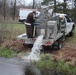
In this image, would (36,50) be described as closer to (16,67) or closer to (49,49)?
(49,49)

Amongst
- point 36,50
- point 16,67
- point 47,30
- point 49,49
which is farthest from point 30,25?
point 16,67

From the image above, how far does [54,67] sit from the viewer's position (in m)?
10.9

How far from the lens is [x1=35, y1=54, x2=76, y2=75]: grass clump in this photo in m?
10.4

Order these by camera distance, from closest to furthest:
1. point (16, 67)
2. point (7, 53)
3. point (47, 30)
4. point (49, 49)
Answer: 1. point (16, 67)
2. point (47, 30)
3. point (7, 53)
4. point (49, 49)

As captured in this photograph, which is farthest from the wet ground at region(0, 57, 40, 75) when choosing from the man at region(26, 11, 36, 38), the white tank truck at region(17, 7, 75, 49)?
the man at region(26, 11, 36, 38)

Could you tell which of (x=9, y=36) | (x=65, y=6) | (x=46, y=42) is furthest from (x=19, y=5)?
(x=46, y=42)

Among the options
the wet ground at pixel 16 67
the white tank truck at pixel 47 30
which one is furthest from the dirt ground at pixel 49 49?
the wet ground at pixel 16 67

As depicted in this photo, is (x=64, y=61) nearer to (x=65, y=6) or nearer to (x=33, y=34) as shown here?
(x=33, y=34)

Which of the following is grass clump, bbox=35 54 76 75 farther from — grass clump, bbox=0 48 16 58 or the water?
grass clump, bbox=0 48 16 58

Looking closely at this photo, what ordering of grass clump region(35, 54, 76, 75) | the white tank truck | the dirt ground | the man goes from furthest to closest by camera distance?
the man < the white tank truck < the dirt ground < grass clump region(35, 54, 76, 75)

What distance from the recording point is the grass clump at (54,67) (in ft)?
34.0

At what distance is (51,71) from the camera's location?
35.0 feet

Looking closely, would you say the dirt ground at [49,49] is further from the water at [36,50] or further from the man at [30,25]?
the man at [30,25]

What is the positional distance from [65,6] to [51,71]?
3619cm
